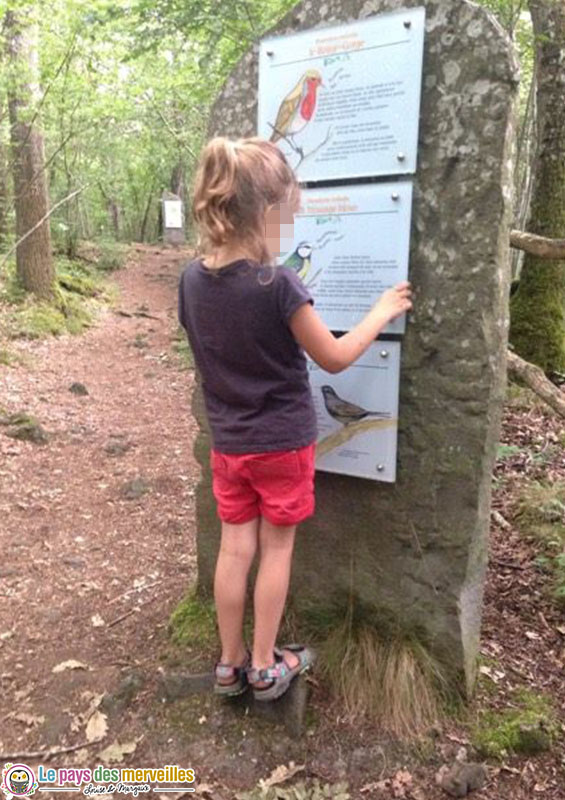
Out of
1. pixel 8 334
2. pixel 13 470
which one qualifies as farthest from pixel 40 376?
pixel 13 470

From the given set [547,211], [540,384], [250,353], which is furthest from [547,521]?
[547,211]

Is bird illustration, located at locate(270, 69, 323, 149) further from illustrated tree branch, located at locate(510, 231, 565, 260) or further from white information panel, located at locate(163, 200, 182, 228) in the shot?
white information panel, located at locate(163, 200, 182, 228)

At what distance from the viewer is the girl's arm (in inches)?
83.1

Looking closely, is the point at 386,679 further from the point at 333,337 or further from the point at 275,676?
the point at 333,337

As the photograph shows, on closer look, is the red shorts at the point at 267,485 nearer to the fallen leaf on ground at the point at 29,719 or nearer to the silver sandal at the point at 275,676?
the silver sandal at the point at 275,676

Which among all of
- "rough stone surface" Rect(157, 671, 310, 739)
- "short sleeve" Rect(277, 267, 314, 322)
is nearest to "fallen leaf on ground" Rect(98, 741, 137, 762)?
"rough stone surface" Rect(157, 671, 310, 739)

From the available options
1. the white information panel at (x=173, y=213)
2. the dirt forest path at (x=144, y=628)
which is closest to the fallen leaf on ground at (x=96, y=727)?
the dirt forest path at (x=144, y=628)

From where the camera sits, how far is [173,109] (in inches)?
551

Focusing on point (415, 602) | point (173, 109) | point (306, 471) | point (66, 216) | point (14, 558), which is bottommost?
point (14, 558)

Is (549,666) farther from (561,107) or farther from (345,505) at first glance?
(561,107)

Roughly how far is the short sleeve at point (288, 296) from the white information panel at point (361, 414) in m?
0.54

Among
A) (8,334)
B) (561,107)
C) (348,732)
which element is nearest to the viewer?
(348,732)

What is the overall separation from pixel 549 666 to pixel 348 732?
1083mm

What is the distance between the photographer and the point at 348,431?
8.63ft
